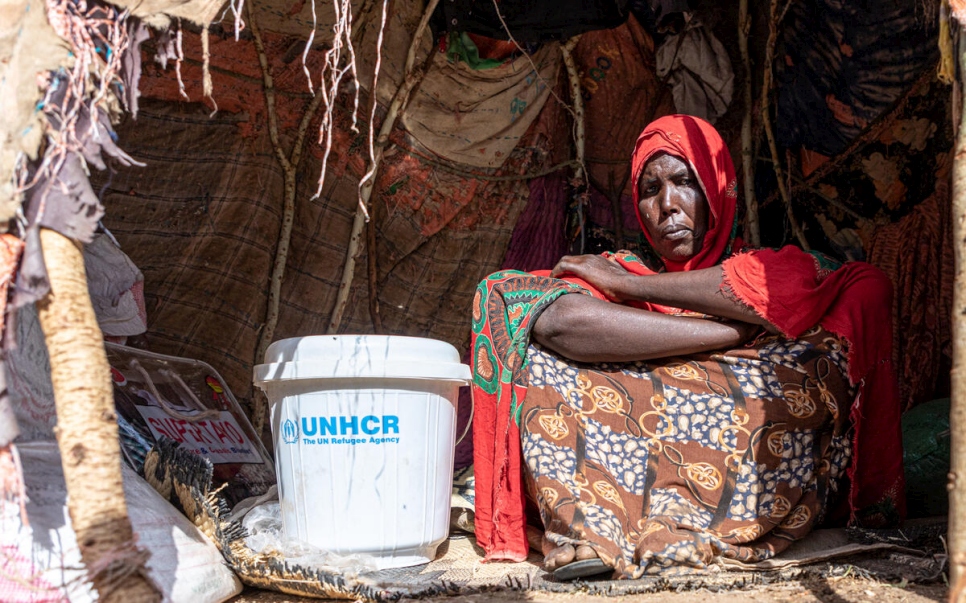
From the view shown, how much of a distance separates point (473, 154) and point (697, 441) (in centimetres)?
180

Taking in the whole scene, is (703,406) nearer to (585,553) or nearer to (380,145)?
(585,553)

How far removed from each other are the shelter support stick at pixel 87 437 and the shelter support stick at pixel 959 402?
1300 mm

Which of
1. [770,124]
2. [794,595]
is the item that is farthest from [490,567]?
[770,124]

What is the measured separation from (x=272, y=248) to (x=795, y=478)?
2.14m

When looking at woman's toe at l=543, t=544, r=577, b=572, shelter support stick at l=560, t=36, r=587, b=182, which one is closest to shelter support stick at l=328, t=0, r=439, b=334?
shelter support stick at l=560, t=36, r=587, b=182

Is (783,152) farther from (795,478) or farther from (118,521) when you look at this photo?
(118,521)

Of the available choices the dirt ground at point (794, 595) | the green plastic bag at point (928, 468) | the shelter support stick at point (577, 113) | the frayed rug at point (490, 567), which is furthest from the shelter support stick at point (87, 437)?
the shelter support stick at point (577, 113)

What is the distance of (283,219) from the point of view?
3338 millimetres

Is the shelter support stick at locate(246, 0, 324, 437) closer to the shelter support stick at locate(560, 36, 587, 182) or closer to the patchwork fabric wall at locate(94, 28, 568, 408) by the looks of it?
the patchwork fabric wall at locate(94, 28, 568, 408)

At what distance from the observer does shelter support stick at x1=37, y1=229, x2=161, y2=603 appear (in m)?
1.34

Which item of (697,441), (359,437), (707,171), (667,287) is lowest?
(697,441)

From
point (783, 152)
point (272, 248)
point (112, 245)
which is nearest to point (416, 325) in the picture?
point (272, 248)

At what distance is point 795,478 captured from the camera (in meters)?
2.20

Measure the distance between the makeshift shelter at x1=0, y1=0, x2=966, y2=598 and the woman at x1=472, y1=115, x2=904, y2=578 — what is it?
0.79 metres
